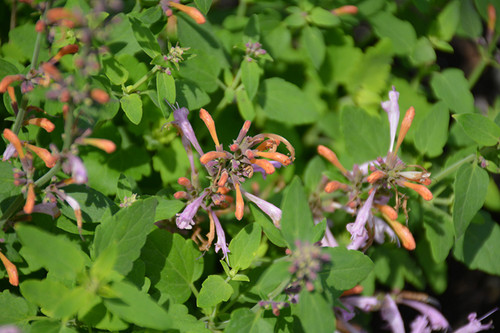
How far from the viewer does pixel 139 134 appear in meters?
2.71

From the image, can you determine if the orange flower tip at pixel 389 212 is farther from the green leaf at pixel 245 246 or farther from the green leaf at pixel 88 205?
the green leaf at pixel 88 205

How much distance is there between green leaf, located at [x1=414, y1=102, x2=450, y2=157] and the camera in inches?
107

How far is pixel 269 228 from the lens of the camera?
2117 mm

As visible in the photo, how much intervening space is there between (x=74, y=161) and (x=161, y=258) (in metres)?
0.86

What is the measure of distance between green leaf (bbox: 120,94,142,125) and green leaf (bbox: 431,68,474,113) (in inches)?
78.2

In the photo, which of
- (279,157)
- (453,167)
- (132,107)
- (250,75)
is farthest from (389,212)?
(132,107)

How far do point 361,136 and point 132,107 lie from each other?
4.34 feet

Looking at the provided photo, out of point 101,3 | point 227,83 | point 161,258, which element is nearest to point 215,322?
point 161,258

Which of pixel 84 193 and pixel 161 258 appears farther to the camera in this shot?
pixel 161 258

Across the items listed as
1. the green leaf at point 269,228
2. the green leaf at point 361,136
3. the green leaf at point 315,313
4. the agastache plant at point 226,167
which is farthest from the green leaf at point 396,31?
the green leaf at point 315,313

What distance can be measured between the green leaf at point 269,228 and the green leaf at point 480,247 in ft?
4.18

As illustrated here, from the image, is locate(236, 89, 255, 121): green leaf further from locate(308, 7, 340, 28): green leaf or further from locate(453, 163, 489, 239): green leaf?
locate(453, 163, 489, 239): green leaf

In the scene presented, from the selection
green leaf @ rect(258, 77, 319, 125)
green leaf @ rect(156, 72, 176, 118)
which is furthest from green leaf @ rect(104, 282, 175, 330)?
green leaf @ rect(258, 77, 319, 125)

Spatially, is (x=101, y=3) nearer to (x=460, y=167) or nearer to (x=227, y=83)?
(x=227, y=83)
